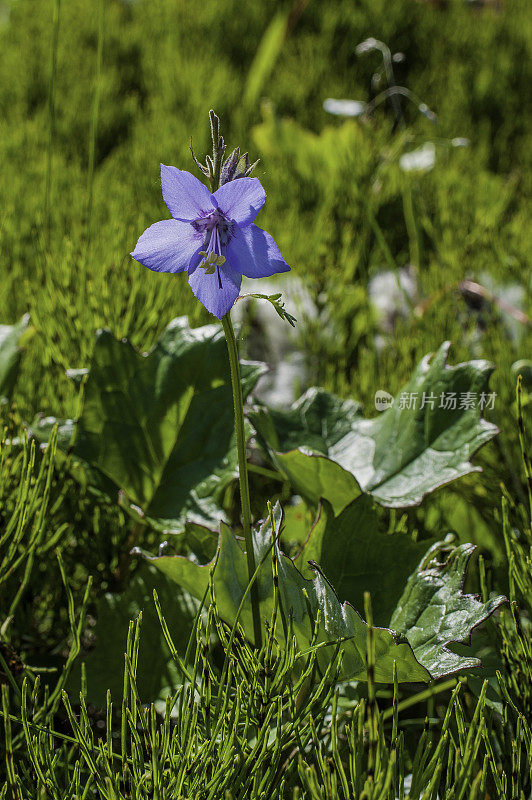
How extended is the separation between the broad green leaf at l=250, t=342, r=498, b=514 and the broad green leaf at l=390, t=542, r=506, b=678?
121 millimetres

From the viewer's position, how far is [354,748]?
519 mm

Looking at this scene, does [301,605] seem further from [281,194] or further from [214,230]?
[281,194]

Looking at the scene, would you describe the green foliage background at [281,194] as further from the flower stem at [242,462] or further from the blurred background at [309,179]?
the flower stem at [242,462]

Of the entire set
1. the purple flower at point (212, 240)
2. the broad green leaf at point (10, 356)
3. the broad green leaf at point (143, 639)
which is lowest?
the broad green leaf at point (143, 639)

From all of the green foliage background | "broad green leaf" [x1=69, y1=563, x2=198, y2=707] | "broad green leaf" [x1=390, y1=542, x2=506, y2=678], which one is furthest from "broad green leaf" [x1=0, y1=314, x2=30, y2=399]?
"broad green leaf" [x1=390, y1=542, x2=506, y2=678]

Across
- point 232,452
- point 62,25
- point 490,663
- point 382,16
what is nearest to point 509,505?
point 490,663

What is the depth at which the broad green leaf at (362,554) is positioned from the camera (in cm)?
72

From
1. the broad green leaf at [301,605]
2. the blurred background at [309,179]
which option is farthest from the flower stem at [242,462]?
the blurred background at [309,179]

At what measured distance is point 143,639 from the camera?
0.74 metres

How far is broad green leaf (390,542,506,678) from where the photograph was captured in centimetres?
60

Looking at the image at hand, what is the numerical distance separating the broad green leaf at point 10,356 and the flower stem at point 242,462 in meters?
0.41

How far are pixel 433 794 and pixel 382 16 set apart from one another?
9.49 feet

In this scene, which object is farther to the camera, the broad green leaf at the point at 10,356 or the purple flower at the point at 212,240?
the broad green leaf at the point at 10,356

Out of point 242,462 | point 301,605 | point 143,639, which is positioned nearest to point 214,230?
point 242,462
